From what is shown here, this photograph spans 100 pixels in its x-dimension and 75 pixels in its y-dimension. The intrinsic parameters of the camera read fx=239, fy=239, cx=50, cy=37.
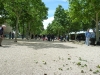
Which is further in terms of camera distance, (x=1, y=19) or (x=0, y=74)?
(x=1, y=19)

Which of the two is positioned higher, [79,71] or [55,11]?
[55,11]

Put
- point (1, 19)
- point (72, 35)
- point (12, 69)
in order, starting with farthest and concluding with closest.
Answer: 1. point (72, 35)
2. point (1, 19)
3. point (12, 69)

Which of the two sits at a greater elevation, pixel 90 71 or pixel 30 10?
pixel 30 10

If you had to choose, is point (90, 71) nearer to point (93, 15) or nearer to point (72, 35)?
point (93, 15)

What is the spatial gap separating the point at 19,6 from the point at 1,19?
78.3 ft

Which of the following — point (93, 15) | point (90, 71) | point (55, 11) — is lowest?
point (90, 71)

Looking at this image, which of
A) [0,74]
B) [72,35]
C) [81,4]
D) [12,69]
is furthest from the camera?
[72,35]

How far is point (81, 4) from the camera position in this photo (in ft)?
118

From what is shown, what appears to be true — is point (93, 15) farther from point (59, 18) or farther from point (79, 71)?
point (59, 18)

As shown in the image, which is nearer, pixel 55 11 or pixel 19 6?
pixel 19 6

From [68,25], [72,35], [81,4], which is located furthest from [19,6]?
[72,35]

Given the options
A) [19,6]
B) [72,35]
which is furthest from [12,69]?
[72,35]

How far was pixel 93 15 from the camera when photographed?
36719mm

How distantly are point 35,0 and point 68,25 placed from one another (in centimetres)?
4065
